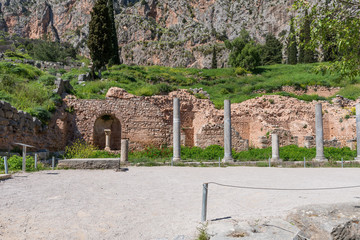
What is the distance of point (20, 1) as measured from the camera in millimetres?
98500

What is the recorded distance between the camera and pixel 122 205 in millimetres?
5691

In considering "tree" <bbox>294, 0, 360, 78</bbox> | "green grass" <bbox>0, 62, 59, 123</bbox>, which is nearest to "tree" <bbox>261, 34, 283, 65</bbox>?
"green grass" <bbox>0, 62, 59, 123</bbox>

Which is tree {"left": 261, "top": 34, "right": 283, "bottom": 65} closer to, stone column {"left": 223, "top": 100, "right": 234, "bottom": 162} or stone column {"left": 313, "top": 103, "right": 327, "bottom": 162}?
stone column {"left": 313, "top": 103, "right": 327, "bottom": 162}

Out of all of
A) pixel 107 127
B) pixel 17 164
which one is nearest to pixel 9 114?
pixel 17 164

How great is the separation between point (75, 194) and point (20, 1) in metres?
118

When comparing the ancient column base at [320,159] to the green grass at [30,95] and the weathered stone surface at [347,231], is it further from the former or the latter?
the green grass at [30,95]

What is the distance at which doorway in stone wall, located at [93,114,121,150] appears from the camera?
22587mm

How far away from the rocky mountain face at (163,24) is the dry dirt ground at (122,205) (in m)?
67.7

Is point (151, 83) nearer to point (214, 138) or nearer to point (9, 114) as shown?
point (214, 138)

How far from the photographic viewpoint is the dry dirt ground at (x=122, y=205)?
429 centimetres

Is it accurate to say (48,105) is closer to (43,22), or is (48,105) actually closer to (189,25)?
(189,25)

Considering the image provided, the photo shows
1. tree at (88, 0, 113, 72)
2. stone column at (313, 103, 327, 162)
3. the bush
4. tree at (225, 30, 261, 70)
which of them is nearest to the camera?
stone column at (313, 103, 327, 162)

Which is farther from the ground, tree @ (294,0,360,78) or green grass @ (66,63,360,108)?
green grass @ (66,63,360,108)

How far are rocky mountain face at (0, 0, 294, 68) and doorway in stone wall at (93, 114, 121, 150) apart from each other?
5429cm
